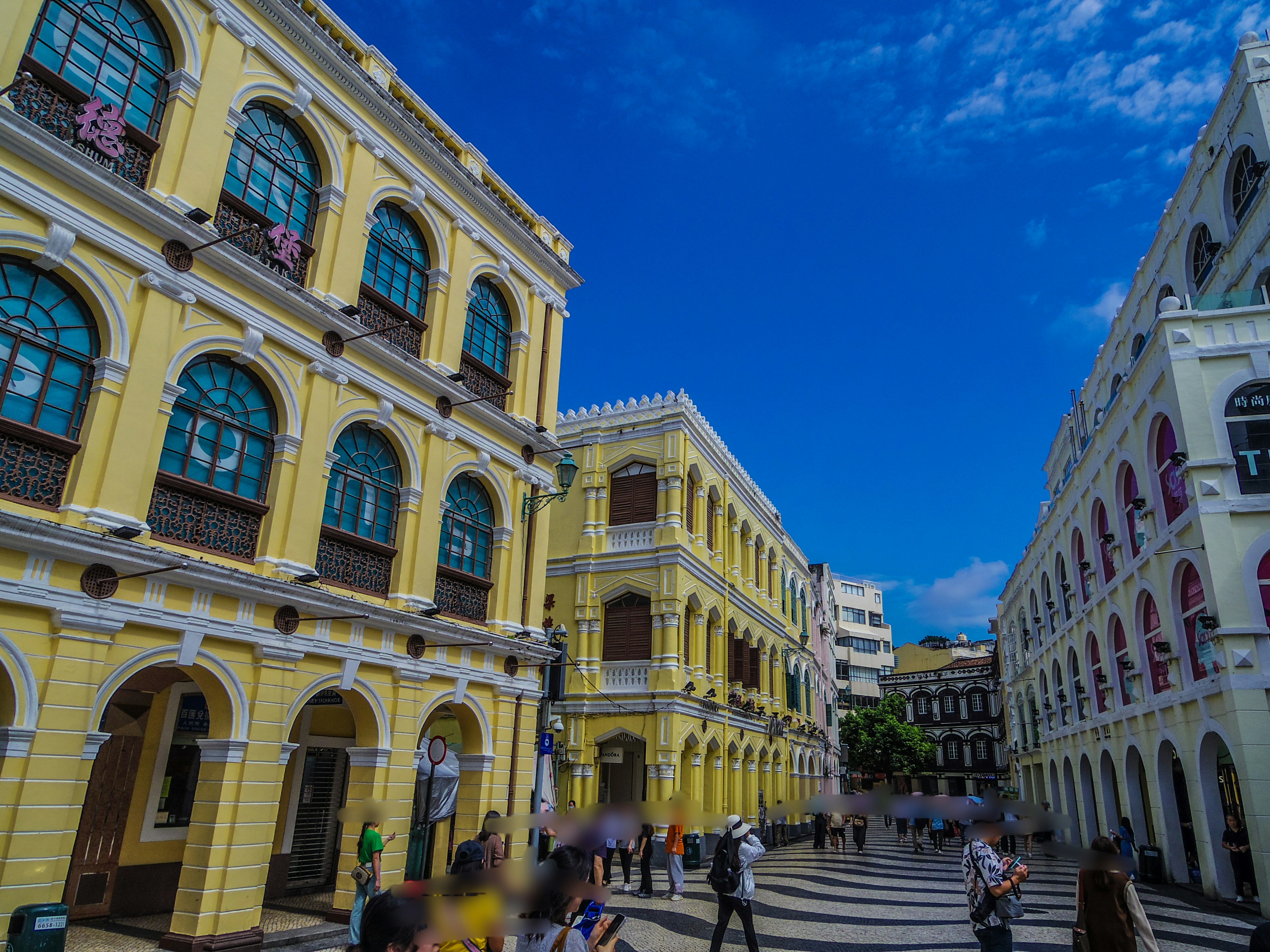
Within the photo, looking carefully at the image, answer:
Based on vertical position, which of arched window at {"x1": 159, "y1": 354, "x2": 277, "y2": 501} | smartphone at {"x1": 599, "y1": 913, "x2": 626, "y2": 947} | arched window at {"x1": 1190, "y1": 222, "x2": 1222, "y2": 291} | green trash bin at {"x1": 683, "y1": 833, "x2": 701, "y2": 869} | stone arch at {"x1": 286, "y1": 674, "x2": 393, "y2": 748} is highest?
arched window at {"x1": 1190, "y1": 222, "x2": 1222, "y2": 291}

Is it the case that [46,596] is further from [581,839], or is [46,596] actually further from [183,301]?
[581,839]

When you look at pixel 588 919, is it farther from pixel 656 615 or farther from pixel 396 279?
pixel 656 615

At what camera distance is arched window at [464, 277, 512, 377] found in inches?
618

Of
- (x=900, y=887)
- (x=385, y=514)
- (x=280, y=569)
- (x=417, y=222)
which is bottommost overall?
(x=900, y=887)

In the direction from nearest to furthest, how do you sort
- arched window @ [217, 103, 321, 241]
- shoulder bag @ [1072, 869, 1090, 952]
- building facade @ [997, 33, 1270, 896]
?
1. shoulder bag @ [1072, 869, 1090, 952]
2. arched window @ [217, 103, 321, 241]
3. building facade @ [997, 33, 1270, 896]

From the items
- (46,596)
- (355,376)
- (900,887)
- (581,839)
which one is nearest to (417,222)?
(355,376)

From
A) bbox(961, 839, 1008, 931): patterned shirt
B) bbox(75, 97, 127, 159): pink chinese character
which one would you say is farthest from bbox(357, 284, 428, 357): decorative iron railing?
bbox(961, 839, 1008, 931): patterned shirt

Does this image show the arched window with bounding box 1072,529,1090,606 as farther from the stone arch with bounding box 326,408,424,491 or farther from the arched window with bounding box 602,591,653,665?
the stone arch with bounding box 326,408,424,491

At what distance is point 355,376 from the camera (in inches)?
493

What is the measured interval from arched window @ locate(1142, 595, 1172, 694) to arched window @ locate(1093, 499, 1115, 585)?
2.14 m

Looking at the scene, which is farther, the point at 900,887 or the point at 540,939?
the point at 900,887

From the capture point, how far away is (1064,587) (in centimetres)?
2761

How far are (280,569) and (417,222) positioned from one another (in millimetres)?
6825

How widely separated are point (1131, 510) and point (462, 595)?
15943mm
